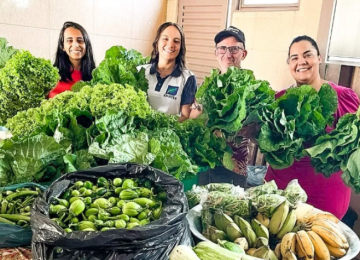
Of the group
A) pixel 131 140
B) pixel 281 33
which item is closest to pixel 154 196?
pixel 131 140

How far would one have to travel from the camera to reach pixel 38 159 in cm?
123

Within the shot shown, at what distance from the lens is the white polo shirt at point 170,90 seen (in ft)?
7.84

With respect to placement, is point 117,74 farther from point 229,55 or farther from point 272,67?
point 272,67

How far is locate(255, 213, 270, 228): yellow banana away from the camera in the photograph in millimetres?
1169

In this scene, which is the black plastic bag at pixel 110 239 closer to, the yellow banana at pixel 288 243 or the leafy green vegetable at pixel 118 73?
the yellow banana at pixel 288 243

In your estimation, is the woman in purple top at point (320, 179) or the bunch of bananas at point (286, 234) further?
the woman in purple top at point (320, 179)

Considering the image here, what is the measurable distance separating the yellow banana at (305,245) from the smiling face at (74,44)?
2158 mm

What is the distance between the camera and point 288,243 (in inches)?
42.2

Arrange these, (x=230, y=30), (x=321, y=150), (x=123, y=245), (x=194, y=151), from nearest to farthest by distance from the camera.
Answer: (x=123, y=245), (x=321, y=150), (x=194, y=151), (x=230, y=30)

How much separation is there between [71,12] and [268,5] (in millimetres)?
2140

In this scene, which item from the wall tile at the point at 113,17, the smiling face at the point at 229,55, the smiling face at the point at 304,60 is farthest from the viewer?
the wall tile at the point at 113,17

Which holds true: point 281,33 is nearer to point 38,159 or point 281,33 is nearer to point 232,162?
point 232,162

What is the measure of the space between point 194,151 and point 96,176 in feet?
1.88

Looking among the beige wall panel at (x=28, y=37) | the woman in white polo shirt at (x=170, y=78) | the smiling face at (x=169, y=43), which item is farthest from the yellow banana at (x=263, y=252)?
the beige wall panel at (x=28, y=37)
